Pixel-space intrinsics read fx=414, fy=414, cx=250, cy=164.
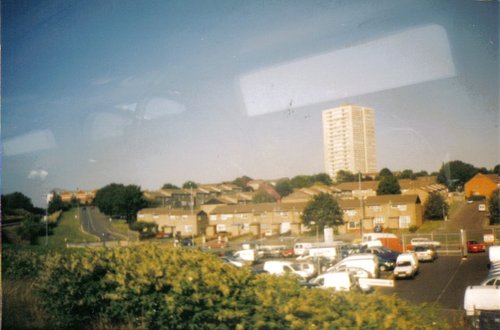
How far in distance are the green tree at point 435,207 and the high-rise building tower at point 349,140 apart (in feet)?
6.06

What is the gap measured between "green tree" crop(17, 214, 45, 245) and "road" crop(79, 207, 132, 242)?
3.86 ft

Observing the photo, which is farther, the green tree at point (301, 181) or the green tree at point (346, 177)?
the green tree at point (346, 177)

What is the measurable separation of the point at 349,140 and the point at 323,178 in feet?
5.92

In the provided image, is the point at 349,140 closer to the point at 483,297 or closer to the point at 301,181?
the point at 301,181

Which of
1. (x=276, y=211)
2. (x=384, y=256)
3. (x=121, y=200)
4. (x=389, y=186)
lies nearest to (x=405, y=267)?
(x=384, y=256)

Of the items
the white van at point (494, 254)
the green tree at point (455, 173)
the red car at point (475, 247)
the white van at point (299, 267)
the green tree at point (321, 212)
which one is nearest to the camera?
the white van at point (299, 267)

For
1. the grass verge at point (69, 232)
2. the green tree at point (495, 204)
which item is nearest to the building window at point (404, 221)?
the green tree at point (495, 204)

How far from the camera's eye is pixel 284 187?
39.5ft

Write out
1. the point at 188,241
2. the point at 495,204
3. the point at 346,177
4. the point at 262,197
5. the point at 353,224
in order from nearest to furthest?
the point at 188,241 → the point at 495,204 → the point at 262,197 → the point at 353,224 → the point at 346,177

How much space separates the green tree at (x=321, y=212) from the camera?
38.8 feet

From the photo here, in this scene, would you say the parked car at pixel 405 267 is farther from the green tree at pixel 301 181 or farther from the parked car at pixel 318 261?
the green tree at pixel 301 181

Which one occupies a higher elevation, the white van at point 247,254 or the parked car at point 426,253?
the white van at point 247,254

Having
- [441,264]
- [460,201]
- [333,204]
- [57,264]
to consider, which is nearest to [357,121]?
[333,204]

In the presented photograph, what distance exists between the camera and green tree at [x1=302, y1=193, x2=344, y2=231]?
1184 cm
